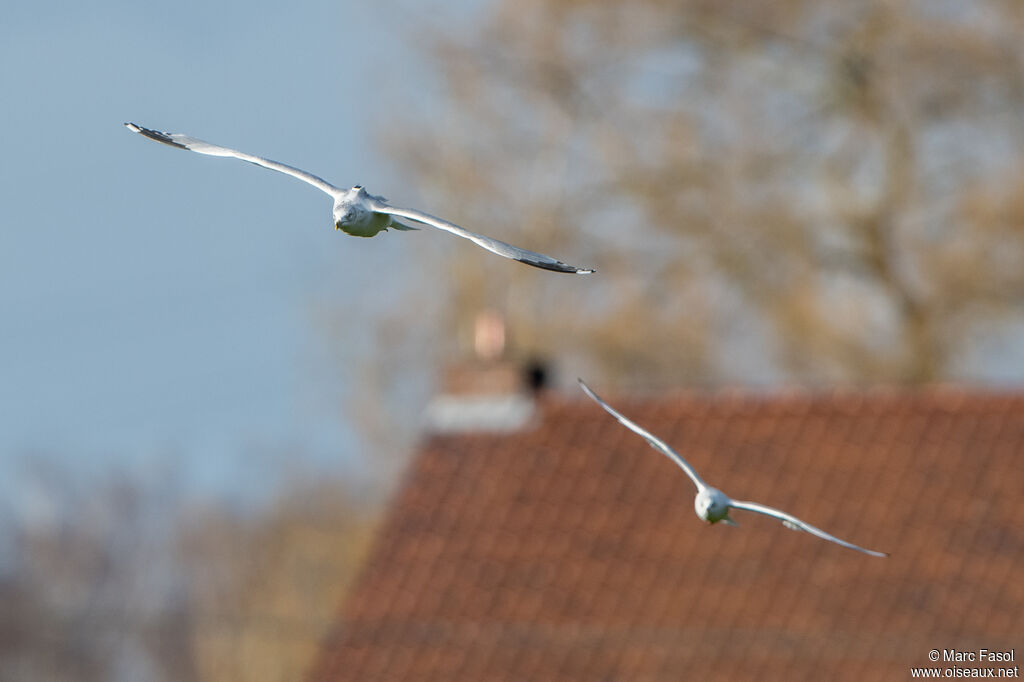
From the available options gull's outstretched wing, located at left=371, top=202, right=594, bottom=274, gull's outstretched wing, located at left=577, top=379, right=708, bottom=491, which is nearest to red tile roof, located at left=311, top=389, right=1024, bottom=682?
gull's outstretched wing, located at left=577, top=379, right=708, bottom=491

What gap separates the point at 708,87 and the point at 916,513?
23476 millimetres

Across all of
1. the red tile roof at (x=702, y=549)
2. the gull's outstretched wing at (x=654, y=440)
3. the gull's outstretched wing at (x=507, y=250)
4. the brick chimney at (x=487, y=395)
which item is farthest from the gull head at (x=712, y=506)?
the brick chimney at (x=487, y=395)

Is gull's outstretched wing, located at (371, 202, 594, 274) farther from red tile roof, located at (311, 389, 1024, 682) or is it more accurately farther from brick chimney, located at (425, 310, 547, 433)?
brick chimney, located at (425, 310, 547, 433)

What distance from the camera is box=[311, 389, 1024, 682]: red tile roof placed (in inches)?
867

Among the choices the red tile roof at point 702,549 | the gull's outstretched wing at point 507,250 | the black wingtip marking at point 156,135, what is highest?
the red tile roof at point 702,549

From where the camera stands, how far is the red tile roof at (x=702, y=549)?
72.3ft

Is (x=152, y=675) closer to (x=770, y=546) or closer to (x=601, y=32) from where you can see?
(x=601, y=32)

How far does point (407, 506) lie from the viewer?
25.0 meters

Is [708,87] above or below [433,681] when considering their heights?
above

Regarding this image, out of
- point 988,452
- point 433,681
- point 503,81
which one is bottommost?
point 433,681

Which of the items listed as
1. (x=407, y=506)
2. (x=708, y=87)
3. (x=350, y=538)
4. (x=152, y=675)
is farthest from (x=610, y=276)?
Result: (x=152, y=675)

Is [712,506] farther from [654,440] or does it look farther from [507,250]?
[507,250]

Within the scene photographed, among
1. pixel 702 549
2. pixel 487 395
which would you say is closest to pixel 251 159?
pixel 702 549

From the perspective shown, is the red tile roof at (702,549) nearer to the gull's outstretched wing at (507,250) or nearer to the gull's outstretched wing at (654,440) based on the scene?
the gull's outstretched wing at (654,440)
